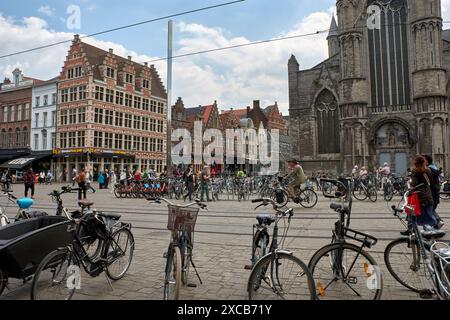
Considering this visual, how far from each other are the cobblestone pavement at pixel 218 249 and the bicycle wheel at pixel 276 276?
47cm

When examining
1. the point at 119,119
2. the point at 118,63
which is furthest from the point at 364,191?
the point at 118,63

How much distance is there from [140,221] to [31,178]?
940 centimetres

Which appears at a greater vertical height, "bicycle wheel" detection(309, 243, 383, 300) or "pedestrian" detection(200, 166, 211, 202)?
"pedestrian" detection(200, 166, 211, 202)

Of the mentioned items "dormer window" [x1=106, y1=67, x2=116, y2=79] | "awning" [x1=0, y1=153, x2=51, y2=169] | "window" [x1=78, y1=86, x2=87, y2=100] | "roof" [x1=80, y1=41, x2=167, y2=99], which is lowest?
"awning" [x1=0, y1=153, x2=51, y2=169]

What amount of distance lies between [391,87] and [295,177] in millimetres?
27907

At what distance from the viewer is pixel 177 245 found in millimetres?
3508

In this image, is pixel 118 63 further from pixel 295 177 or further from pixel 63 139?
pixel 295 177

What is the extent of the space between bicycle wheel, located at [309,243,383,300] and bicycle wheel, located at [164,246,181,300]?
146 centimetres

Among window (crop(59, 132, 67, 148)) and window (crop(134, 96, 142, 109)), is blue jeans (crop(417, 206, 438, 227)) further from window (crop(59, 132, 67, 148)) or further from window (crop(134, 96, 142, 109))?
window (crop(134, 96, 142, 109))

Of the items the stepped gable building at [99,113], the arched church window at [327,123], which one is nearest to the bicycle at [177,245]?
the stepped gable building at [99,113]

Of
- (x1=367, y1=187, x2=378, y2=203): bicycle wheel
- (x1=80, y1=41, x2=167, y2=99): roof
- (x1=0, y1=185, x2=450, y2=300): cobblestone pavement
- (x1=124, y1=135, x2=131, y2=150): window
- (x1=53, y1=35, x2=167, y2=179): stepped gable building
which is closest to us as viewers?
(x1=0, y1=185, x2=450, y2=300): cobblestone pavement

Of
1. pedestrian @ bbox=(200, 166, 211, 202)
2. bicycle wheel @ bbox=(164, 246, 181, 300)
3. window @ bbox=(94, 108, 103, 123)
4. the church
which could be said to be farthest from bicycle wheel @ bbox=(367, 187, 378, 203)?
window @ bbox=(94, 108, 103, 123)

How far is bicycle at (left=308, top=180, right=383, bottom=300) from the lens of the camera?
335 cm

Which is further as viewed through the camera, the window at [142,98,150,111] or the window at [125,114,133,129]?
the window at [142,98,150,111]
